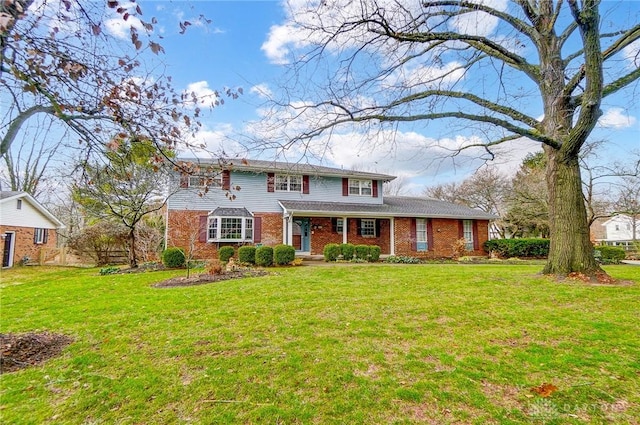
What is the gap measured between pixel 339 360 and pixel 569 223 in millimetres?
7580

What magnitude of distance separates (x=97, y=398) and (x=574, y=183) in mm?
10188

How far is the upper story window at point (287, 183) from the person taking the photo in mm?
17625

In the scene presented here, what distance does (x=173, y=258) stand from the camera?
12.6m

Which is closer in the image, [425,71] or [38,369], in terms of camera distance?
[38,369]

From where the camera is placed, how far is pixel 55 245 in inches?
813

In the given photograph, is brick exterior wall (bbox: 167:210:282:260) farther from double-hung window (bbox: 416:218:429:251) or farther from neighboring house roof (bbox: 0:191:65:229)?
double-hung window (bbox: 416:218:429:251)

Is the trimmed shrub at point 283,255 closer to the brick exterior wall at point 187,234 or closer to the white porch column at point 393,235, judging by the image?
the brick exterior wall at point 187,234

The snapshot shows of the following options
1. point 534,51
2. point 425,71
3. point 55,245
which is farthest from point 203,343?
point 55,245

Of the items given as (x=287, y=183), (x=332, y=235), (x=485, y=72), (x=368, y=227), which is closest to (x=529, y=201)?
(x=368, y=227)

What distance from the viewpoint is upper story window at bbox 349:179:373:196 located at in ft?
61.8

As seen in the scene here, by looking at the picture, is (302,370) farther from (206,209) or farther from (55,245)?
(55,245)

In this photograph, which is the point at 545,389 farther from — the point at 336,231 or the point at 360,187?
the point at 360,187

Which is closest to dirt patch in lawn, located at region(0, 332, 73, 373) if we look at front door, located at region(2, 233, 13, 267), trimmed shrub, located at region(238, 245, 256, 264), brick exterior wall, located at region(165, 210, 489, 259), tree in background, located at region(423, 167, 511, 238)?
trimmed shrub, located at region(238, 245, 256, 264)

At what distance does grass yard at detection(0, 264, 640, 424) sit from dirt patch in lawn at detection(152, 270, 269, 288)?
82.2 inches
